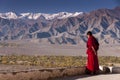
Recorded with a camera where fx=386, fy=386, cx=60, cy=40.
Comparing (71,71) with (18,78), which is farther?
(71,71)

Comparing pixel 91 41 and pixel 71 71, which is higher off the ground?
pixel 91 41

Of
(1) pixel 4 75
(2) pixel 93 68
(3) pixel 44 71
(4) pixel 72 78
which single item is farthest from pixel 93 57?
(1) pixel 4 75

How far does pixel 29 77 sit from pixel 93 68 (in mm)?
3010

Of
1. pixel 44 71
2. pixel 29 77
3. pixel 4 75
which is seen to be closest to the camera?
pixel 4 75

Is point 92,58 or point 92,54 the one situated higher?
point 92,54

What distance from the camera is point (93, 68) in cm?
1355

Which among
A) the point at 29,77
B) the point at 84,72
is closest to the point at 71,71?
the point at 84,72

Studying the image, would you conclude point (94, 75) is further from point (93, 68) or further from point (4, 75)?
point (4, 75)

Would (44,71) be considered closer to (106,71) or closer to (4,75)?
(4,75)

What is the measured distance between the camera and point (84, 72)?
14102 millimetres

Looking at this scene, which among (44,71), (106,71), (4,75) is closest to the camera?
(4,75)

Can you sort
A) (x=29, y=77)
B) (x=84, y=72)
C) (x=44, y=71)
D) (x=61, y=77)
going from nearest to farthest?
(x=29, y=77), (x=44, y=71), (x=61, y=77), (x=84, y=72)

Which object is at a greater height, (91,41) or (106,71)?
(91,41)

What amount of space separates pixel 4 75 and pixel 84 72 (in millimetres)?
4354
